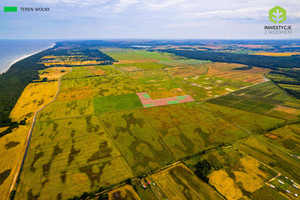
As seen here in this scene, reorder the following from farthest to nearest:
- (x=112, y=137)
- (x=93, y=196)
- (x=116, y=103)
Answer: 1. (x=116, y=103)
2. (x=112, y=137)
3. (x=93, y=196)

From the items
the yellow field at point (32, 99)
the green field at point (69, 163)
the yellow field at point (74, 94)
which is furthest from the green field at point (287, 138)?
the yellow field at point (32, 99)

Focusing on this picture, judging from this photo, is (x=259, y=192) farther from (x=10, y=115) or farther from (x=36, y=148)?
(x=10, y=115)

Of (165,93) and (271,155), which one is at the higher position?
(165,93)

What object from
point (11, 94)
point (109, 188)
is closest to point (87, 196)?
point (109, 188)

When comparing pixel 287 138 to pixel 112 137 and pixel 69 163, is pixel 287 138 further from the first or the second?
pixel 69 163

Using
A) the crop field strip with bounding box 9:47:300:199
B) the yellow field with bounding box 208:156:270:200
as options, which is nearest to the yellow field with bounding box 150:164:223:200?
the crop field strip with bounding box 9:47:300:199

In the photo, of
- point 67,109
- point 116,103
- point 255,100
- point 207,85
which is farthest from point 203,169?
point 207,85

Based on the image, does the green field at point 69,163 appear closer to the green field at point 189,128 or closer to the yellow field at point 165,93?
the green field at point 189,128
